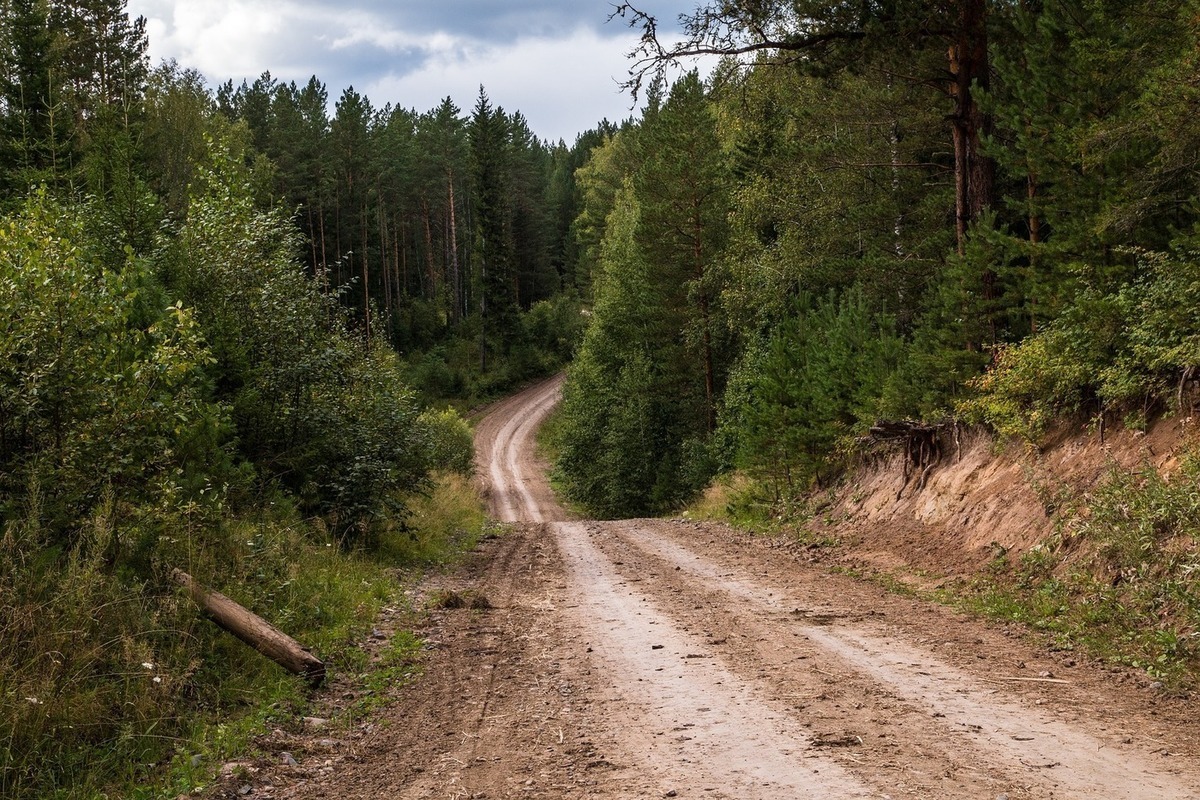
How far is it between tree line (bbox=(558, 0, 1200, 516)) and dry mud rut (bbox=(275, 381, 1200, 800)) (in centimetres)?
384

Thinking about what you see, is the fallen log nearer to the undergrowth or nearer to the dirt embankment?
the undergrowth

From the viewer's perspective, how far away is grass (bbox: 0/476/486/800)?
5145 mm

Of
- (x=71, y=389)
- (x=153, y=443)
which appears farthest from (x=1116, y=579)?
(x=71, y=389)

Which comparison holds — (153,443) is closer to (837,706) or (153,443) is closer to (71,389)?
(71,389)

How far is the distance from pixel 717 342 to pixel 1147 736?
2771 centimetres

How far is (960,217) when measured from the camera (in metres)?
13.7

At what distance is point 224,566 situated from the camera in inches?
342

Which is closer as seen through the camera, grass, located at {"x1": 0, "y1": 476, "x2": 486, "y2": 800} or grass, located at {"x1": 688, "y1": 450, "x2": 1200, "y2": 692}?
grass, located at {"x1": 0, "y1": 476, "x2": 486, "y2": 800}

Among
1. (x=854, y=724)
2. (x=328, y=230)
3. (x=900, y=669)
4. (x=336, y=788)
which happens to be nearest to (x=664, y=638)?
(x=900, y=669)

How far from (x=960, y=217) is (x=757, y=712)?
34.4ft

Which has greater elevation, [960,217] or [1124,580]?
[960,217]

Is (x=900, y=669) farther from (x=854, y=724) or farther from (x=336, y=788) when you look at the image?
(x=336, y=788)

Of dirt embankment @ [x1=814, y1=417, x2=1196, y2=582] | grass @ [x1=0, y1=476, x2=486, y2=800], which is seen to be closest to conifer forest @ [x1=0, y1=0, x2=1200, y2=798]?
grass @ [x1=0, y1=476, x2=486, y2=800]

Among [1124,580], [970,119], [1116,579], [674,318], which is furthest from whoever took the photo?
[674,318]
